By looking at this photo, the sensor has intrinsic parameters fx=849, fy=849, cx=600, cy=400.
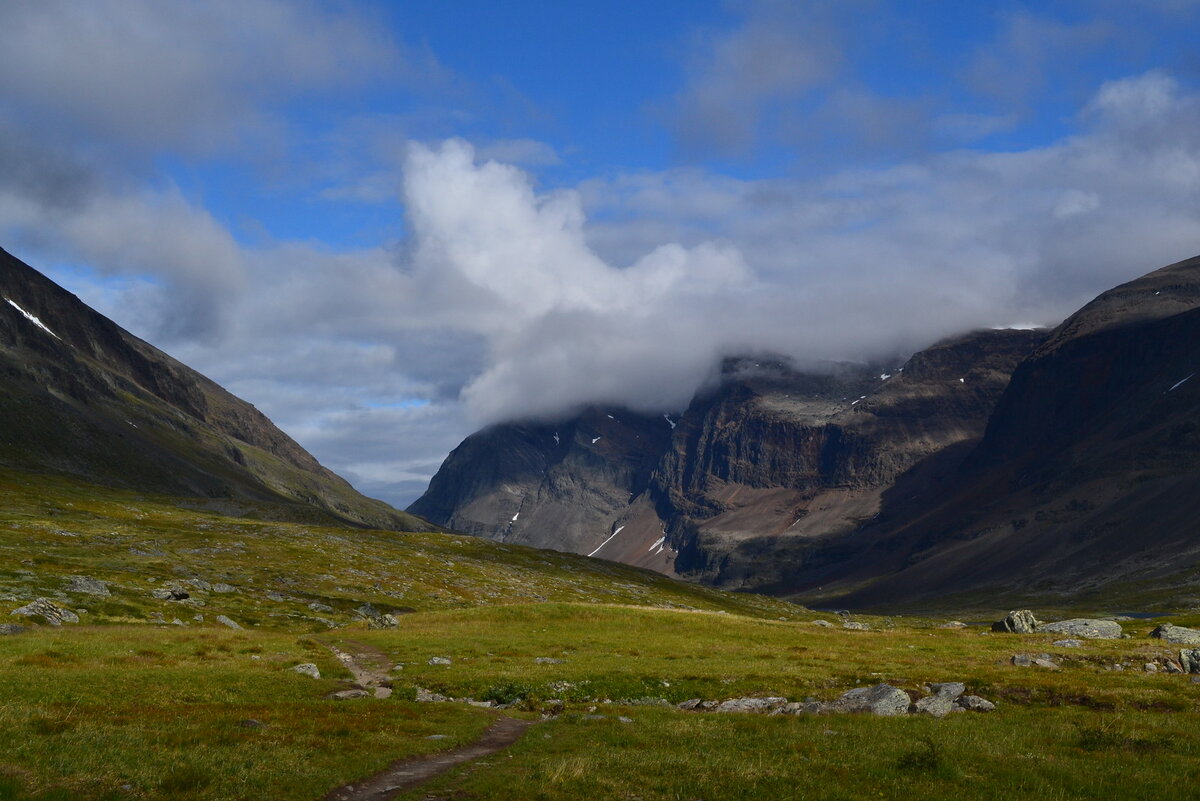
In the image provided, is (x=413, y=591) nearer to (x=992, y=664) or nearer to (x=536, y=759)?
(x=992, y=664)

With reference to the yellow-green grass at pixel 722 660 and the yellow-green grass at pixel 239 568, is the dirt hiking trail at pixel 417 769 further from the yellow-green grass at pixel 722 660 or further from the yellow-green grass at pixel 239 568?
the yellow-green grass at pixel 239 568

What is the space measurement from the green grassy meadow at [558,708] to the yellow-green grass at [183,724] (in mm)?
121

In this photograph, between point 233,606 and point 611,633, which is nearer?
point 611,633

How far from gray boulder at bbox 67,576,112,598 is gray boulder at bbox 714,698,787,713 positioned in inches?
2270

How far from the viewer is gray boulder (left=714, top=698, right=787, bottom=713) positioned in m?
37.7

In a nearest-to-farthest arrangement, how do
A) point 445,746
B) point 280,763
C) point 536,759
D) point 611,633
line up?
1. point 280,763
2. point 536,759
3. point 445,746
4. point 611,633

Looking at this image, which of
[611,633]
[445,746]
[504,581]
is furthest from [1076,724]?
[504,581]

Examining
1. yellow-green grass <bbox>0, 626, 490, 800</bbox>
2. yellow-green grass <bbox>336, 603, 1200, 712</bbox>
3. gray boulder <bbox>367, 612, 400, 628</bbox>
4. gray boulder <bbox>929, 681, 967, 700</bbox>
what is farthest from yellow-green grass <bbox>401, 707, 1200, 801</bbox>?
gray boulder <bbox>367, 612, 400, 628</bbox>

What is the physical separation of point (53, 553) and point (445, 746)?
86.2 m

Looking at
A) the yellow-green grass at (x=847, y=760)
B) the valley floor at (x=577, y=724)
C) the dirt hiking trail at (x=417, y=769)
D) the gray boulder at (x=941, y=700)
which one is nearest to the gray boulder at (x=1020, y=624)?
the valley floor at (x=577, y=724)

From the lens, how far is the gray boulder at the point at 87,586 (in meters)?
71.8

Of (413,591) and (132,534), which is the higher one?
(132,534)

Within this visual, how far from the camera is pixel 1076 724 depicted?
3083cm

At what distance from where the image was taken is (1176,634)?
65.9 meters
